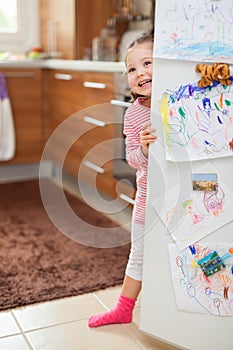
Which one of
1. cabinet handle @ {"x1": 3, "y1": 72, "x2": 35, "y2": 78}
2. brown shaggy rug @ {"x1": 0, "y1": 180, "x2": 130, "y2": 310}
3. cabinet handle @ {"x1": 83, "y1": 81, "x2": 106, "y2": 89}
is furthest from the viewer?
cabinet handle @ {"x1": 3, "y1": 72, "x2": 35, "y2": 78}

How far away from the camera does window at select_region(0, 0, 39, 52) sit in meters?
3.67

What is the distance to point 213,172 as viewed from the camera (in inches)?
54.9

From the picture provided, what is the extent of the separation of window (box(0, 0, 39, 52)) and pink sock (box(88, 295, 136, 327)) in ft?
8.33

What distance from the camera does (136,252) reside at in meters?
1.65

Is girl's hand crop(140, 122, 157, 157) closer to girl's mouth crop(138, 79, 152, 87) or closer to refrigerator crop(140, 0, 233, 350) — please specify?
refrigerator crop(140, 0, 233, 350)

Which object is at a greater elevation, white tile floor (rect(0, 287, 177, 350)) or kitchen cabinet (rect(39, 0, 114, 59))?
kitchen cabinet (rect(39, 0, 114, 59))

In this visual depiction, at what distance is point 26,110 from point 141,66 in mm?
2055

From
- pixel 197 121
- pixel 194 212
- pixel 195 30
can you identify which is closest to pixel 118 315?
pixel 194 212

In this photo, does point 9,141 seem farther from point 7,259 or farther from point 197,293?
point 197,293

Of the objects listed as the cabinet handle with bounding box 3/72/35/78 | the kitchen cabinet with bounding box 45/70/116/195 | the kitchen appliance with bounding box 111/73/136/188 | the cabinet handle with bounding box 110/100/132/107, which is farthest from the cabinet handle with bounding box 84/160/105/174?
the cabinet handle with bounding box 3/72/35/78

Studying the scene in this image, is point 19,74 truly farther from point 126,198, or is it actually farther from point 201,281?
point 201,281

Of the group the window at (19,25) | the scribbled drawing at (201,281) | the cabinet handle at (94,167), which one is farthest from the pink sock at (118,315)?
the window at (19,25)

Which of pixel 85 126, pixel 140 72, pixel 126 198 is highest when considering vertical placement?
pixel 140 72

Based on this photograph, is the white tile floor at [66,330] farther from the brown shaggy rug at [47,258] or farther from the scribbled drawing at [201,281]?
the scribbled drawing at [201,281]
